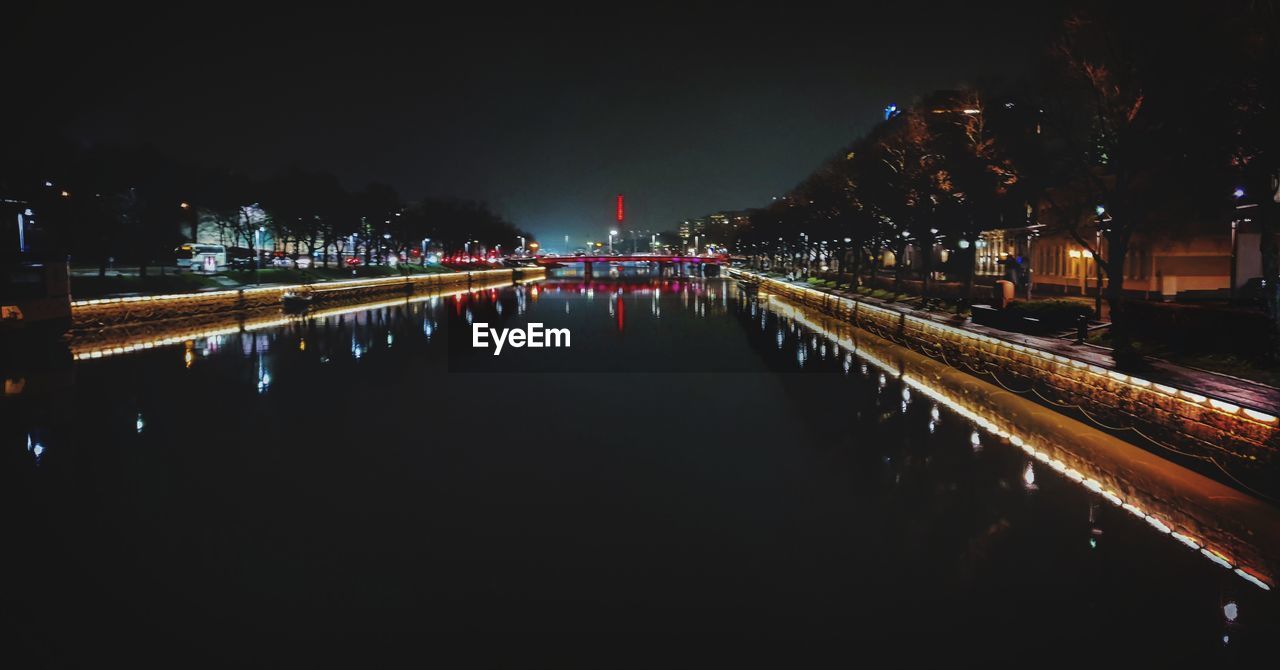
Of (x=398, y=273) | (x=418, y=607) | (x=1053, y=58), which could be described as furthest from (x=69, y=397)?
(x=398, y=273)

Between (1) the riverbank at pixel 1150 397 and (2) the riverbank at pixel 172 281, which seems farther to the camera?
(2) the riverbank at pixel 172 281

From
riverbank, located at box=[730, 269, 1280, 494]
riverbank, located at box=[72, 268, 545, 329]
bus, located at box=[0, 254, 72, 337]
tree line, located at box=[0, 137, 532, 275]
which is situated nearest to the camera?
riverbank, located at box=[730, 269, 1280, 494]

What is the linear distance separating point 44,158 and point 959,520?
1876 inches

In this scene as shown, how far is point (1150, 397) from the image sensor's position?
1328 centimetres

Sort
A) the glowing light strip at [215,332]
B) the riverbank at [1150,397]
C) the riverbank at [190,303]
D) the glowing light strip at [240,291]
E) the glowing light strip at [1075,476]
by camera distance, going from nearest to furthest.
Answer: the glowing light strip at [1075,476], the riverbank at [1150,397], the glowing light strip at [215,332], the riverbank at [190,303], the glowing light strip at [240,291]

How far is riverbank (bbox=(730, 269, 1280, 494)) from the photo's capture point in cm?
1081

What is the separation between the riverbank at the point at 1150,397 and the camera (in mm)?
10812

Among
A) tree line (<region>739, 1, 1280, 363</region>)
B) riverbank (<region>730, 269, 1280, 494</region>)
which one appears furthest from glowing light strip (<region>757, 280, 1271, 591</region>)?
tree line (<region>739, 1, 1280, 363</region>)

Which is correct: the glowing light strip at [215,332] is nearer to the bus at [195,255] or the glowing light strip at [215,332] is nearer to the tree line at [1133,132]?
the bus at [195,255]

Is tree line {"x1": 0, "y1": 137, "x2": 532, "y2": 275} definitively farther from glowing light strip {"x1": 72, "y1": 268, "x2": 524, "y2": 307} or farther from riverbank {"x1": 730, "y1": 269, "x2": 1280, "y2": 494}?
riverbank {"x1": 730, "y1": 269, "x2": 1280, "y2": 494}

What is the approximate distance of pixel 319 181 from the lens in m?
83.8

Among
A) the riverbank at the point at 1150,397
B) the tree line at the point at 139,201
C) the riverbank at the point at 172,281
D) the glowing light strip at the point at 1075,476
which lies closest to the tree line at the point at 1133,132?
the riverbank at the point at 1150,397

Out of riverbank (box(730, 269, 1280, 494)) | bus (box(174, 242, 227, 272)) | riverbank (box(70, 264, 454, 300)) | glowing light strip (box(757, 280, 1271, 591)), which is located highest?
bus (box(174, 242, 227, 272))

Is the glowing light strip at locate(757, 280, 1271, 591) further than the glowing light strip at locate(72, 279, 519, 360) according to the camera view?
No
